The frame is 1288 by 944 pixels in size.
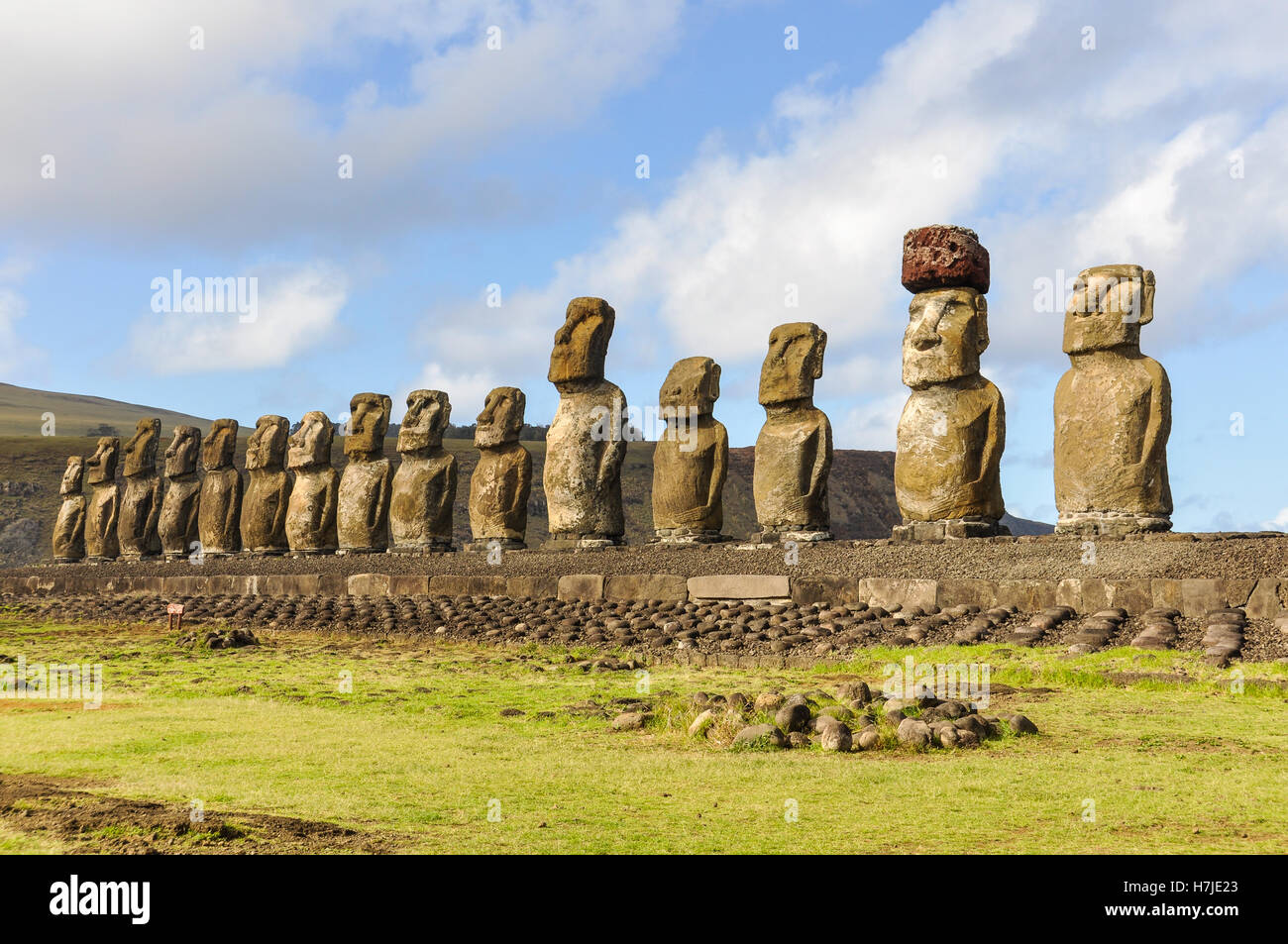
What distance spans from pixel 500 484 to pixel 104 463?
15.8 meters

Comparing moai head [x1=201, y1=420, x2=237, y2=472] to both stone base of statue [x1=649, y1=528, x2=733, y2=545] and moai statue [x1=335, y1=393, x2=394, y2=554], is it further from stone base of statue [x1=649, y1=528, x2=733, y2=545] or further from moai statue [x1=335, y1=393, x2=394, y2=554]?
stone base of statue [x1=649, y1=528, x2=733, y2=545]

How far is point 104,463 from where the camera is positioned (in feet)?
100

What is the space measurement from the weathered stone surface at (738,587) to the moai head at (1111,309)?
14.1 ft

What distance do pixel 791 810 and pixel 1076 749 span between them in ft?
6.58

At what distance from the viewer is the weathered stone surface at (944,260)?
47.7 ft

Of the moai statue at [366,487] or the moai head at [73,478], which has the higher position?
the moai head at [73,478]

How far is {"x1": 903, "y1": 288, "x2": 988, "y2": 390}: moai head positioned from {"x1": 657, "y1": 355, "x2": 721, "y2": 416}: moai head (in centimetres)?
322

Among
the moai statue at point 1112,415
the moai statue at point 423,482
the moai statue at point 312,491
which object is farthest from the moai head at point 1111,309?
the moai statue at point 312,491

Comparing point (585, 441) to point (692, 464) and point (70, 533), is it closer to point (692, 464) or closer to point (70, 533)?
point (692, 464)

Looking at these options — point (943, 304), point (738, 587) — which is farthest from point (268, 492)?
point (943, 304)

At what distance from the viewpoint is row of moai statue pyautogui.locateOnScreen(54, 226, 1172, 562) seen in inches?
523

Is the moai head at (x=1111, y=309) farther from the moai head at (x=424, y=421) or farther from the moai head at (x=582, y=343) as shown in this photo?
the moai head at (x=424, y=421)

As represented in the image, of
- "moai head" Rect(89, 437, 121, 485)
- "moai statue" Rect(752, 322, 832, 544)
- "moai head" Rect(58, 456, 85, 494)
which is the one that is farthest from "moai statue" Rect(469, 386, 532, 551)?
"moai head" Rect(58, 456, 85, 494)

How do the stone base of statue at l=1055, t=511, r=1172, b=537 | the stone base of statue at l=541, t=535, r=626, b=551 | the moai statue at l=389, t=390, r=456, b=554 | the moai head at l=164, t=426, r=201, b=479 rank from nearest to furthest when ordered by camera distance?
the stone base of statue at l=1055, t=511, r=1172, b=537, the stone base of statue at l=541, t=535, r=626, b=551, the moai statue at l=389, t=390, r=456, b=554, the moai head at l=164, t=426, r=201, b=479
